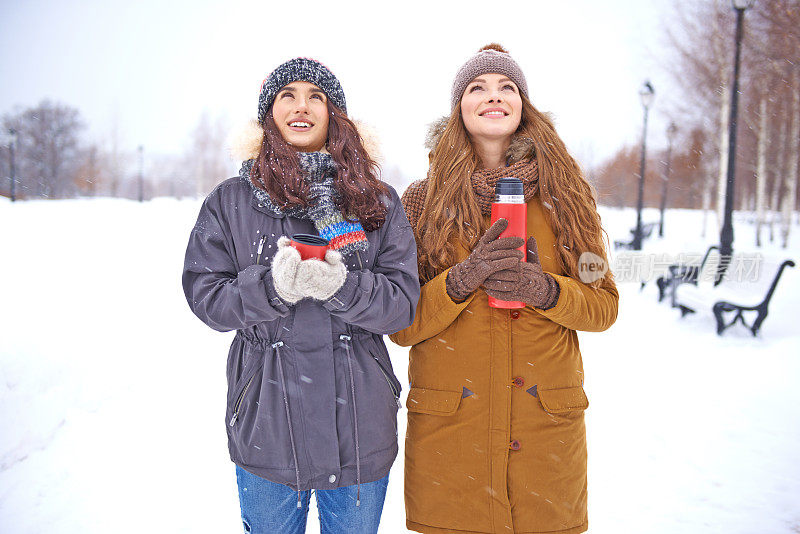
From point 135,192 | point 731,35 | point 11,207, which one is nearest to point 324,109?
point 11,207

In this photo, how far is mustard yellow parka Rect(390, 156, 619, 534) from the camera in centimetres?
202

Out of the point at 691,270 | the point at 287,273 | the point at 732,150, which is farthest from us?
the point at 691,270

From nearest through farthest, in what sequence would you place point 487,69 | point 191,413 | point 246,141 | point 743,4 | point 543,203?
1. point 246,141
2. point 543,203
3. point 487,69
4. point 191,413
5. point 743,4

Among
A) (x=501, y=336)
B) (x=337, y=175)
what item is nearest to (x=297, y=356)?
(x=337, y=175)

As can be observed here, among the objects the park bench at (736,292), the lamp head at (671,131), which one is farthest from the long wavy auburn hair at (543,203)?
the lamp head at (671,131)

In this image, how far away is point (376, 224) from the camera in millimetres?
1957

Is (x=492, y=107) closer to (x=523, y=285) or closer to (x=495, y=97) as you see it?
(x=495, y=97)

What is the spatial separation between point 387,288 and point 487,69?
120cm

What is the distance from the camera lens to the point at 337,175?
1.99m

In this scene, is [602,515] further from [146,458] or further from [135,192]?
[135,192]

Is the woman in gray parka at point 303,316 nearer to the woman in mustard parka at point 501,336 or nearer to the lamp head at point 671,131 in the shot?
the woman in mustard parka at point 501,336

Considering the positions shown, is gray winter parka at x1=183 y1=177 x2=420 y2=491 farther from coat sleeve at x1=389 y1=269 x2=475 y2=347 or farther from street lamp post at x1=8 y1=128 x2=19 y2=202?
street lamp post at x1=8 y1=128 x2=19 y2=202

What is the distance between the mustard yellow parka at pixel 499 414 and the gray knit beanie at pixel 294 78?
938 millimetres

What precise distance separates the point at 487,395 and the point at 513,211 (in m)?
0.76
